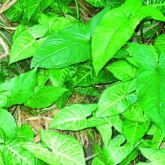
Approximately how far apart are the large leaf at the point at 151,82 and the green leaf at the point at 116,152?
0.19 metres

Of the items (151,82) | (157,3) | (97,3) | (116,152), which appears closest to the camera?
(151,82)

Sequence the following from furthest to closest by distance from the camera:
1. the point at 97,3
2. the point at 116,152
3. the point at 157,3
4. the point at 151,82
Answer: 1. the point at 97,3
2. the point at 157,3
3. the point at 116,152
4. the point at 151,82

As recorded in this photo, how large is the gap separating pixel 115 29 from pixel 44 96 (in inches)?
13.2

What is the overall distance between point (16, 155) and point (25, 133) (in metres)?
0.10

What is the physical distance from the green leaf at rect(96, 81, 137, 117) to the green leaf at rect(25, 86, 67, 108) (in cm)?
14

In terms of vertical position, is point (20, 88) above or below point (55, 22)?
below

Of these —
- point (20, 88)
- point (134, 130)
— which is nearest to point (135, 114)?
point (134, 130)

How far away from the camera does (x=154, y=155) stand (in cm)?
133

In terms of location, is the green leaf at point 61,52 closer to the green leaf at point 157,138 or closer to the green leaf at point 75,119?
the green leaf at point 75,119

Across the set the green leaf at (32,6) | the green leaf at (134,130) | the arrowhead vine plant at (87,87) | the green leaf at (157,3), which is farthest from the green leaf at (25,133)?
the green leaf at (157,3)

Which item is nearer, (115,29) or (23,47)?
(115,29)

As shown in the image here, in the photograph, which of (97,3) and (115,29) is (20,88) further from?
(97,3)

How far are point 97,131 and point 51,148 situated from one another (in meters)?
0.28

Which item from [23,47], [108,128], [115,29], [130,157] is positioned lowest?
[130,157]
